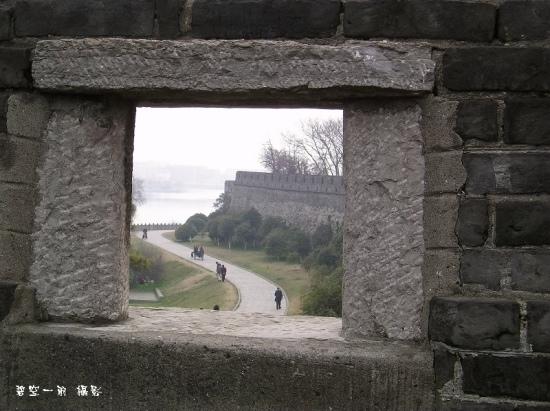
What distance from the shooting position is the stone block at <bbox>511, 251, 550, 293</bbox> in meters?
2.32

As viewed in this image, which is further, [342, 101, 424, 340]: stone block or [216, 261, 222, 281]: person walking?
[216, 261, 222, 281]: person walking

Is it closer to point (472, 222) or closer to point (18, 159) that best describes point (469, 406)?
point (472, 222)

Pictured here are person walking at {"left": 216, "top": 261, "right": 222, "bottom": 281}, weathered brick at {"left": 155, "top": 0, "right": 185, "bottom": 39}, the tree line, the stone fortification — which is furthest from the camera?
the stone fortification

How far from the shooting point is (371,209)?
2508 millimetres

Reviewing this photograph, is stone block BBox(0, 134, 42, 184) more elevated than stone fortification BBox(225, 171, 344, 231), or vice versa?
stone fortification BBox(225, 171, 344, 231)

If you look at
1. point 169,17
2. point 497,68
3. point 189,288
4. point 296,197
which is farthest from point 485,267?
point 296,197

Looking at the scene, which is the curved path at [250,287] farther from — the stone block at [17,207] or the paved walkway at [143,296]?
the stone block at [17,207]

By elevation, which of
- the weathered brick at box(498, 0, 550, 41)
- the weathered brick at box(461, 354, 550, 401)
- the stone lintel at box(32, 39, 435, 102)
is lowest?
the weathered brick at box(461, 354, 550, 401)

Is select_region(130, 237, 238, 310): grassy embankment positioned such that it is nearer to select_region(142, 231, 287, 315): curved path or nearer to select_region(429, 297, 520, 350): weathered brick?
select_region(142, 231, 287, 315): curved path

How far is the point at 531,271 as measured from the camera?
91.7 inches

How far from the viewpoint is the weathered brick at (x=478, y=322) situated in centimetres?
231

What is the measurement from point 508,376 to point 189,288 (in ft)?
51.5

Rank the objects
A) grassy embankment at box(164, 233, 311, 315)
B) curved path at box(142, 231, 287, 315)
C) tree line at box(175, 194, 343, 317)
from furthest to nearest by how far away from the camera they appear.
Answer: grassy embankment at box(164, 233, 311, 315), curved path at box(142, 231, 287, 315), tree line at box(175, 194, 343, 317)

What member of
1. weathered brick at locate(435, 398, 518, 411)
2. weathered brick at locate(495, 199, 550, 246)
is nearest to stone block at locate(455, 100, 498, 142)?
weathered brick at locate(495, 199, 550, 246)
